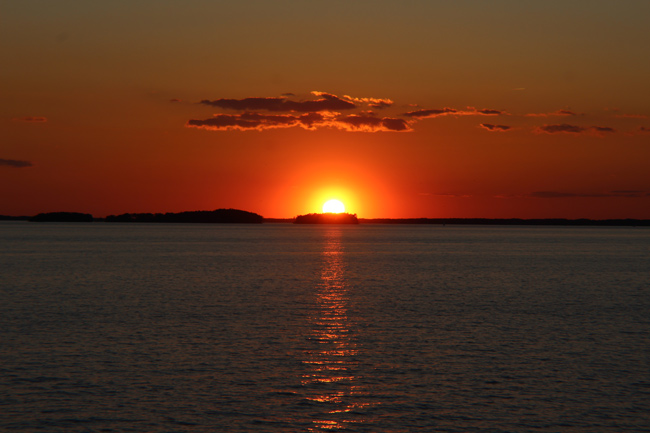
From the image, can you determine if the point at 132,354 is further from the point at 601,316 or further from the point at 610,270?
the point at 610,270

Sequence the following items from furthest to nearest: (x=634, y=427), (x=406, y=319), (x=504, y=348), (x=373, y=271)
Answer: (x=373, y=271) < (x=406, y=319) < (x=504, y=348) < (x=634, y=427)

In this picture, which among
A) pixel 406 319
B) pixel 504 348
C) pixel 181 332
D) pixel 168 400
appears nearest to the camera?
pixel 168 400

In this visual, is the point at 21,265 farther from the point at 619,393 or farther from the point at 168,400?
the point at 619,393

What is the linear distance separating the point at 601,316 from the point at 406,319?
1412 centimetres

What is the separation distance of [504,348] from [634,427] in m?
12.8

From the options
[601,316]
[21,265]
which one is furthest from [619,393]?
[21,265]

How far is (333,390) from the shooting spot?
1011 inches

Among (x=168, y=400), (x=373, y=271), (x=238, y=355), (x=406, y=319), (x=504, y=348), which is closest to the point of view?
(x=168, y=400)

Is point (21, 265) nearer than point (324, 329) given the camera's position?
No

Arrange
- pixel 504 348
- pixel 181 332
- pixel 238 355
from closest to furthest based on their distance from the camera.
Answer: pixel 238 355 < pixel 504 348 < pixel 181 332

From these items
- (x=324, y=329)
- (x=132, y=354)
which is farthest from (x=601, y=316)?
(x=132, y=354)

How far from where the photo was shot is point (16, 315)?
44.9m

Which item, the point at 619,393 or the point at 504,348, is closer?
the point at 619,393

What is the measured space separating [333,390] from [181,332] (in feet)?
50.5
